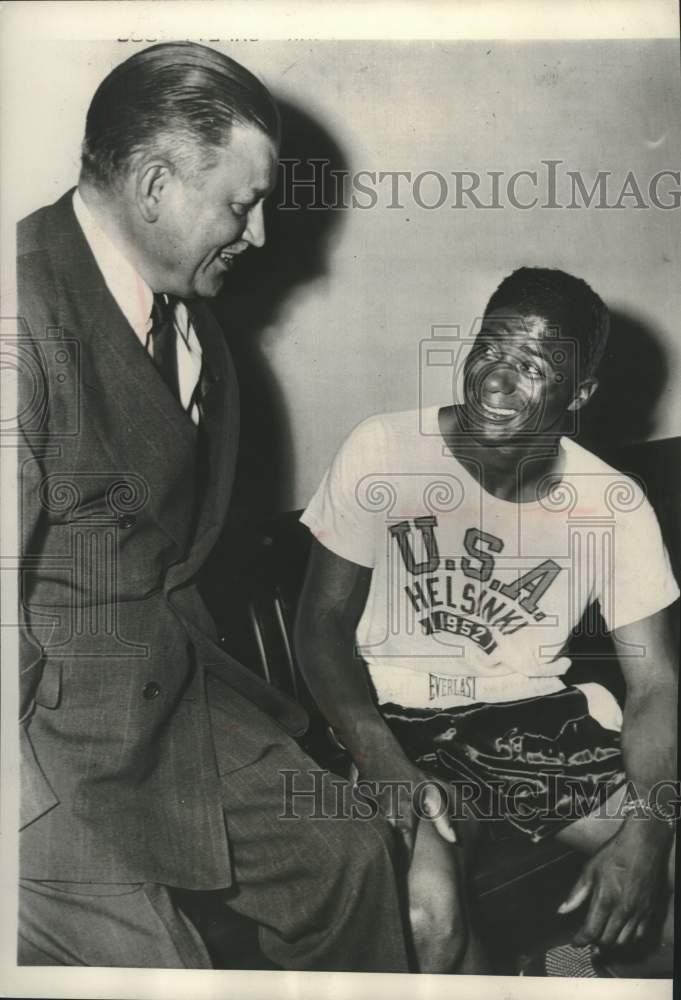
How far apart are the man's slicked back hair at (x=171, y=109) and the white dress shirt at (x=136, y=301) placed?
0.08 meters

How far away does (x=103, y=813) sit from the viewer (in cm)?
176

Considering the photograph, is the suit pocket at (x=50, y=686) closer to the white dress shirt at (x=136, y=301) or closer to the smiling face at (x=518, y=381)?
the white dress shirt at (x=136, y=301)

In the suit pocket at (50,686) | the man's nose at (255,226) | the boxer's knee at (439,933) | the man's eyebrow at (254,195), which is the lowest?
the boxer's knee at (439,933)

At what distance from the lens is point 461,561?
1769mm

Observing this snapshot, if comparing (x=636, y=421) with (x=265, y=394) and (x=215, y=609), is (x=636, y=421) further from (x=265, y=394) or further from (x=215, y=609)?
(x=215, y=609)

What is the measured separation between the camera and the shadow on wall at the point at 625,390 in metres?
1.77

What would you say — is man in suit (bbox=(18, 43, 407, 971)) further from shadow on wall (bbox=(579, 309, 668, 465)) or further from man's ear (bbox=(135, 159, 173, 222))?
shadow on wall (bbox=(579, 309, 668, 465))

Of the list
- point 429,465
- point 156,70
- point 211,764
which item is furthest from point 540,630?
point 156,70

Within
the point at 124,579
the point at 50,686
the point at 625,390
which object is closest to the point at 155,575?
the point at 124,579

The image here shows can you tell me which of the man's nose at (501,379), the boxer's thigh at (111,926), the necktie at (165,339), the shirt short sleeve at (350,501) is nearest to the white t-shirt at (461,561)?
the shirt short sleeve at (350,501)

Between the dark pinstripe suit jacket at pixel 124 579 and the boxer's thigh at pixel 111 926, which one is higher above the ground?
the dark pinstripe suit jacket at pixel 124 579

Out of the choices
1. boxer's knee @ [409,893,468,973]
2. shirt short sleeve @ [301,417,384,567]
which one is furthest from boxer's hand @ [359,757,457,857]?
shirt short sleeve @ [301,417,384,567]

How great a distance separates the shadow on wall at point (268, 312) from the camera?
69.5 inches

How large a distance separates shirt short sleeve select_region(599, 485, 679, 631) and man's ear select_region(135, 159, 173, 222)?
96cm
